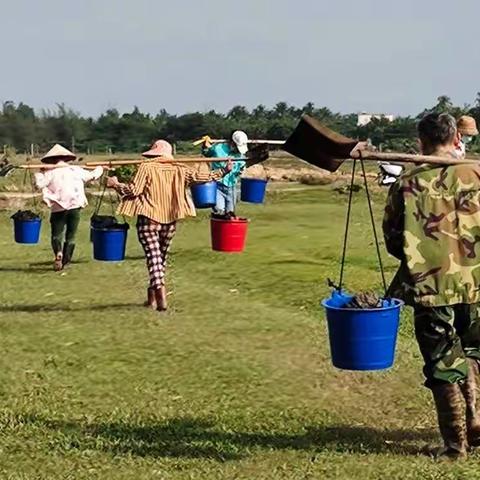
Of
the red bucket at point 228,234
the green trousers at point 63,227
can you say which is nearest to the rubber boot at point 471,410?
the red bucket at point 228,234

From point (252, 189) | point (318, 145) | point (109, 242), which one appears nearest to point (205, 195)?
point (252, 189)

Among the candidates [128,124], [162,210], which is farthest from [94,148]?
[162,210]

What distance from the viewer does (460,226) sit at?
16.7 feet

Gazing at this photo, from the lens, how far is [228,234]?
11.3 m

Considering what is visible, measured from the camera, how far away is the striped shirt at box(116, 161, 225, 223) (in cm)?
927

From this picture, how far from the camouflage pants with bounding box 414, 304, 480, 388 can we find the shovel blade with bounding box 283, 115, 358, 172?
86cm

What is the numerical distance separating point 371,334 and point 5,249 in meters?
10.7

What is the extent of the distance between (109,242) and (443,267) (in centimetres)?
606

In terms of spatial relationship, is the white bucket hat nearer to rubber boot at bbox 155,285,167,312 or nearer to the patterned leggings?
the patterned leggings

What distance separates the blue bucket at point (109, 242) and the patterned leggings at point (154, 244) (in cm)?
127

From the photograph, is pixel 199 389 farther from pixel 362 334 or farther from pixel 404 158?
pixel 404 158

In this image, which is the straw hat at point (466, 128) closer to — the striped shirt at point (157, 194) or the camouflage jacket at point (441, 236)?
the striped shirt at point (157, 194)

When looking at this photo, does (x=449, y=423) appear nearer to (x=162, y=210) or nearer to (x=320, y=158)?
(x=320, y=158)

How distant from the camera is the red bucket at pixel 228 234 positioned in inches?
443
